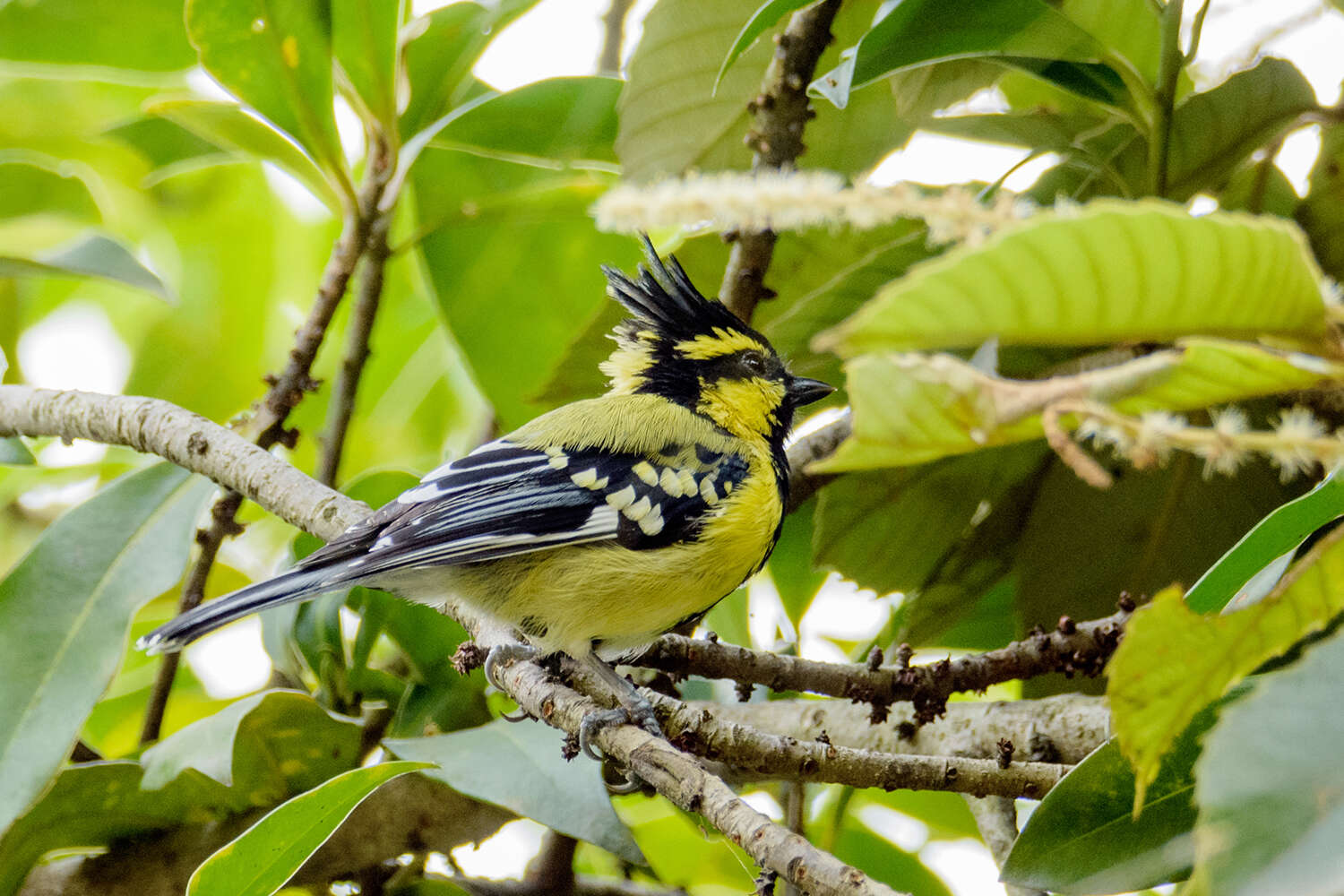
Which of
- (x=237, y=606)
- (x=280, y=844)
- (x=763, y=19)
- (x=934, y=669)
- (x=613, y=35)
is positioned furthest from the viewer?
(x=613, y=35)

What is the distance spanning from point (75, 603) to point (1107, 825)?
154 cm

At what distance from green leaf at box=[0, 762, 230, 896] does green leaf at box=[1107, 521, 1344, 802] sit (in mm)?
1389

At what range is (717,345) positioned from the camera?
2.32 metres

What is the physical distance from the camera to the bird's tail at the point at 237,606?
1.64 meters

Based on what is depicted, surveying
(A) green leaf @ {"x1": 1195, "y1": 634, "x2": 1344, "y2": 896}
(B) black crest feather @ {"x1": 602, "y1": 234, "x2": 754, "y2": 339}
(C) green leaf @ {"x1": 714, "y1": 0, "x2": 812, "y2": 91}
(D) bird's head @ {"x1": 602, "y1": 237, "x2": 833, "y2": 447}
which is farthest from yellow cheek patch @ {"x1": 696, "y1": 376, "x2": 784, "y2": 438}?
(A) green leaf @ {"x1": 1195, "y1": 634, "x2": 1344, "y2": 896}

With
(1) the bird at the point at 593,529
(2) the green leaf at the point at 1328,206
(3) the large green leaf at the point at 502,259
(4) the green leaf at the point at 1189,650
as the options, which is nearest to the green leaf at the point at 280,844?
(1) the bird at the point at 593,529

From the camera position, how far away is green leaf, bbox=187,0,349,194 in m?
1.91

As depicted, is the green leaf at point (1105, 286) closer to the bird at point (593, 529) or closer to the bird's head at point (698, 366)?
the bird at point (593, 529)

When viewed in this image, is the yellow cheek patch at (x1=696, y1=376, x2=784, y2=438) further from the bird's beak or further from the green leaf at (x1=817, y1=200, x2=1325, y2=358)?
the green leaf at (x1=817, y1=200, x2=1325, y2=358)

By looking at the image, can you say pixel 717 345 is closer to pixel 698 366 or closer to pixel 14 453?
pixel 698 366

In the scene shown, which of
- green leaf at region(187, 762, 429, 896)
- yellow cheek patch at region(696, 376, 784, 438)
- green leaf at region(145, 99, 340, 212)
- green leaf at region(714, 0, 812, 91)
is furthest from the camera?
yellow cheek patch at region(696, 376, 784, 438)

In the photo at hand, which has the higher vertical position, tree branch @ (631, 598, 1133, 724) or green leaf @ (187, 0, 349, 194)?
green leaf @ (187, 0, 349, 194)

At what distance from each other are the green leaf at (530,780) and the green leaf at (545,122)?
3.65ft

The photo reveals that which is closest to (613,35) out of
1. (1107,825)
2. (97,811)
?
(97,811)
